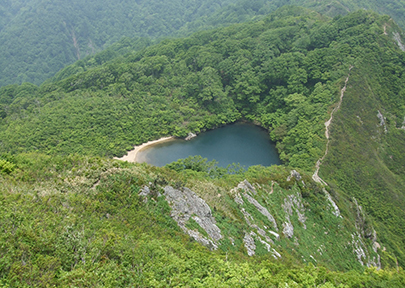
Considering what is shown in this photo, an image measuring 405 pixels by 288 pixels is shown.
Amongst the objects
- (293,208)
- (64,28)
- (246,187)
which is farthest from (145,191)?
(64,28)

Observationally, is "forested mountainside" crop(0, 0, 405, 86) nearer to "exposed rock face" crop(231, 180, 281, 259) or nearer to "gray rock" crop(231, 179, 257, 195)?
"gray rock" crop(231, 179, 257, 195)

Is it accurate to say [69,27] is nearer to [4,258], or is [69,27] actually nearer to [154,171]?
[154,171]

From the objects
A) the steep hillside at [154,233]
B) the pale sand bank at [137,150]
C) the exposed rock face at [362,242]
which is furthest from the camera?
the pale sand bank at [137,150]

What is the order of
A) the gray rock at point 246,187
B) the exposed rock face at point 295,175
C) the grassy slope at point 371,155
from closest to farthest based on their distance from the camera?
1. the gray rock at point 246,187
2. the exposed rock face at point 295,175
3. the grassy slope at point 371,155

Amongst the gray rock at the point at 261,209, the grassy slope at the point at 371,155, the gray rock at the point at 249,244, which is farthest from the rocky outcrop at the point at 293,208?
the grassy slope at the point at 371,155

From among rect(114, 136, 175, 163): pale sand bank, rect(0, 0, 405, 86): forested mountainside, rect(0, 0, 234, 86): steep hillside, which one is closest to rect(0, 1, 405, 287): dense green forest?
rect(114, 136, 175, 163): pale sand bank

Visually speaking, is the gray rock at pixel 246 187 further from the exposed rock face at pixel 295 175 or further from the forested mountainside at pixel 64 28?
the forested mountainside at pixel 64 28
